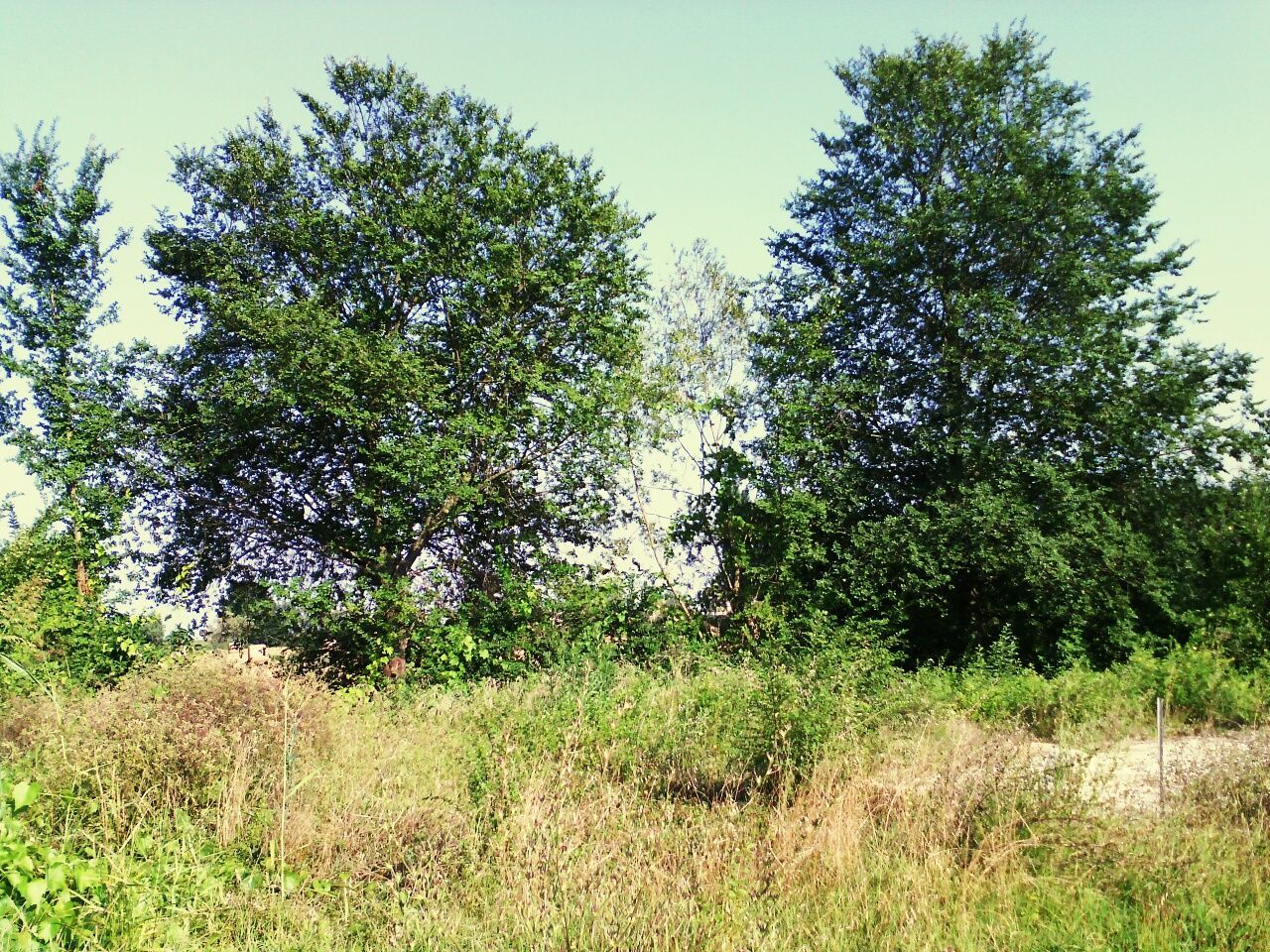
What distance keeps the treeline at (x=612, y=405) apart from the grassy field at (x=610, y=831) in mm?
7685

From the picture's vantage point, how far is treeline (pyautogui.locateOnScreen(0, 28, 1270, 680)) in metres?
14.4

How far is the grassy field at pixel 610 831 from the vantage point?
400cm

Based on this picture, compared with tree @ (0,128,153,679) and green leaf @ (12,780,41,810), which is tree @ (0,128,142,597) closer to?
tree @ (0,128,153,679)

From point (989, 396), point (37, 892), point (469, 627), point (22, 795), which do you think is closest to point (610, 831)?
point (37, 892)

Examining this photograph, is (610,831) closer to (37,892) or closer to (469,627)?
(37,892)

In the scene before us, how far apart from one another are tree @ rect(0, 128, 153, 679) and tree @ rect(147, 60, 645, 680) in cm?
91

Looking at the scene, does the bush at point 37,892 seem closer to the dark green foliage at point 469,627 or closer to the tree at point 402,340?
the dark green foliage at point 469,627

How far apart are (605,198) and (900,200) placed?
5.92 metres

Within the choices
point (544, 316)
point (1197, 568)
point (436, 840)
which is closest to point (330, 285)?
point (544, 316)

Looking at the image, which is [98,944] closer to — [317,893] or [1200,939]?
[317,893]

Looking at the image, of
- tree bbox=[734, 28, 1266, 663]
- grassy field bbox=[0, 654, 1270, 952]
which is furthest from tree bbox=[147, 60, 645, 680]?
grassy field bbox=[0, 654, 1270, 952]

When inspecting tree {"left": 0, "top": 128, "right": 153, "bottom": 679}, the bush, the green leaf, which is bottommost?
the bush

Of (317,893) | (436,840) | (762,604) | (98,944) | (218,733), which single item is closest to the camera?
(98,944)

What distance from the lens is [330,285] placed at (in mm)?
15844
